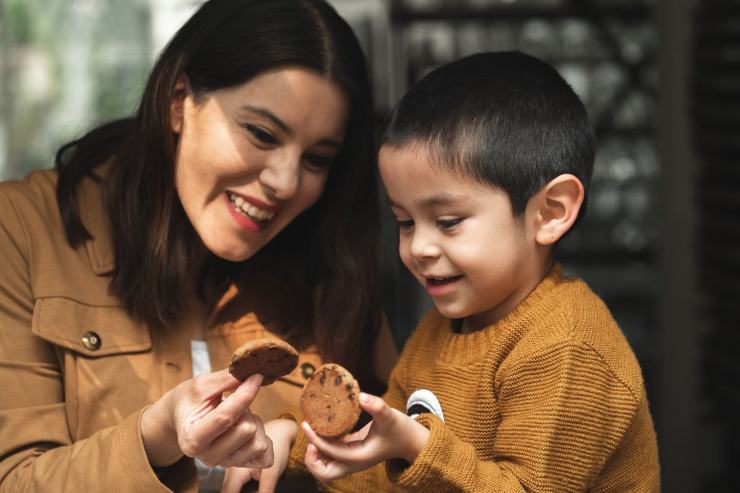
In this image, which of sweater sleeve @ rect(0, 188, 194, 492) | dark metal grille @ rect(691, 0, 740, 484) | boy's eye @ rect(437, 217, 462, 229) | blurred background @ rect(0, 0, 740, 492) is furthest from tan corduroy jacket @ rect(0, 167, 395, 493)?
dark metal grille @ rect(691, 0, 740, 484)

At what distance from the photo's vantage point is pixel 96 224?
7.67 feet

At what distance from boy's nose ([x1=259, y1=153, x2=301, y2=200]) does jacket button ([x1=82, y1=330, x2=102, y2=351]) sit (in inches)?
20.0

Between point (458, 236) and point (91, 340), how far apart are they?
88 cm

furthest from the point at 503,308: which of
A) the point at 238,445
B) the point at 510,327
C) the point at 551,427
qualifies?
the point at 238,445

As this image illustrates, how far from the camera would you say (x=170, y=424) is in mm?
1812

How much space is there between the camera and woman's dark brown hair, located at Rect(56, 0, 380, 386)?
7.34 ft

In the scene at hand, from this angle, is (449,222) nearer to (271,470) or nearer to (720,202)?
(271,470)

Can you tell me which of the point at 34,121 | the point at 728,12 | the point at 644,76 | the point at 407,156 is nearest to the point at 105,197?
the point at 407,156

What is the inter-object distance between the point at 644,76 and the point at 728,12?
1.38 meters

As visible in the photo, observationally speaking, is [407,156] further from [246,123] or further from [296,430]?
[296,430]

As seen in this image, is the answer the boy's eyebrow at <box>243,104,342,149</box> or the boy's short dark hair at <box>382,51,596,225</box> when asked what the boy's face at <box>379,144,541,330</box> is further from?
the boy's eyebrow at <box>243,104,342,149</box>

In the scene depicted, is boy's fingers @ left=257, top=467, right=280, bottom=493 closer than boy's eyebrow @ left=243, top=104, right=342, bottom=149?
Yes

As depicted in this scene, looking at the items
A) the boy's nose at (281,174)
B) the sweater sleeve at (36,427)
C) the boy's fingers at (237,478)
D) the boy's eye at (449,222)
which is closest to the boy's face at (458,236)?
the boy's eye at (449,222)

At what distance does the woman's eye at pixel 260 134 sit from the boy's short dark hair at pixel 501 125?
11.9 inches
